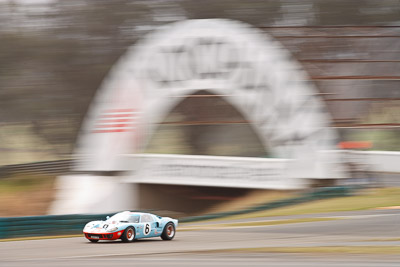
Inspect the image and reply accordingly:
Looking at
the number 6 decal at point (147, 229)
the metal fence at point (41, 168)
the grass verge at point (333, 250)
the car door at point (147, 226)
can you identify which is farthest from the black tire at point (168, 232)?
the metal fence at point (41, 168)

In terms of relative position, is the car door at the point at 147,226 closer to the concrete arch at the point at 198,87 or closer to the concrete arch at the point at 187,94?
the concrete arch at the point at 187,94

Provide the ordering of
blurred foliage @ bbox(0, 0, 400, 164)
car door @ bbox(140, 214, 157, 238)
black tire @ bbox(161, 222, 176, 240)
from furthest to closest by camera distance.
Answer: blurred foliage @ bbox(0, 0, 400, 164) < black tire @ bbox(161, 222, 176, 240) < car door @ bbox(140, 214, 157, 238)

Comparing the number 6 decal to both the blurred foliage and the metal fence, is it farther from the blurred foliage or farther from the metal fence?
the blurred foliage

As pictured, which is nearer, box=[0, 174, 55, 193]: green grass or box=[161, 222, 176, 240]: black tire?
box=[161, 222, 176, 240]: black tire

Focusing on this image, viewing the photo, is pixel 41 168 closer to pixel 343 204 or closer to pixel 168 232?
pixel 343 204

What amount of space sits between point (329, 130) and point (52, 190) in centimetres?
1505

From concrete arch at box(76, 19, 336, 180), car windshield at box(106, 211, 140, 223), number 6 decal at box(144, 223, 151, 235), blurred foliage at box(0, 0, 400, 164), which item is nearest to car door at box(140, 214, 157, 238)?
number 6 decal at box(144, 223, 151, 235)

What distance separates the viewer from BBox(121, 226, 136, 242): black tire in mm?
11617

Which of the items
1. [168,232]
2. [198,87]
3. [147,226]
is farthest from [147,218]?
[198,87]

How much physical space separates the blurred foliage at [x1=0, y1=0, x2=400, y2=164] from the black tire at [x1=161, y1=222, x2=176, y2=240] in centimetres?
3449

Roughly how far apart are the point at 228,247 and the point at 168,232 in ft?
6.44

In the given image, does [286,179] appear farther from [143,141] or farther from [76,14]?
[76,14]

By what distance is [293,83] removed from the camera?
2673 cm

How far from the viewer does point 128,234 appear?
11.7 m
